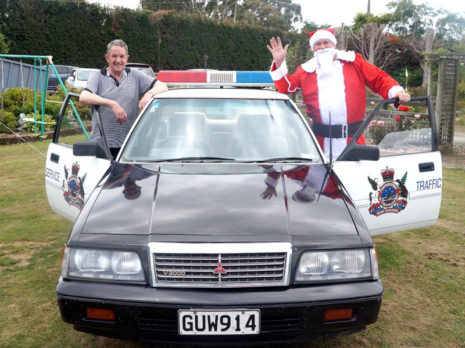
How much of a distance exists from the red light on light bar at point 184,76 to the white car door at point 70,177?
4.12ft

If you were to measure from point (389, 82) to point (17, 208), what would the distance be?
14.7ft

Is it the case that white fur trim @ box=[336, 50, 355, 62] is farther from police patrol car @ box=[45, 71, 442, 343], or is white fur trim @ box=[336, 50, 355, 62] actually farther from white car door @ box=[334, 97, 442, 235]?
police patrol car @ box=[45, 71, 442, 343]

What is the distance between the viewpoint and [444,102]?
11.0 meters

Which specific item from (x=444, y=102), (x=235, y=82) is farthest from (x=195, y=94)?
(x=444, y=102)

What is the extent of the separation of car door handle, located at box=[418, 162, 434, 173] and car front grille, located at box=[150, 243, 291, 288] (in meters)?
1.92

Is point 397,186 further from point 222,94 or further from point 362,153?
point 222,94

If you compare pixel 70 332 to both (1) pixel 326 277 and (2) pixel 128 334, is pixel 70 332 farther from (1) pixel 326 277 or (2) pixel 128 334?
(1) pixel 326 277

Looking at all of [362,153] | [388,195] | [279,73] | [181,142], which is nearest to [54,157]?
[181,142]

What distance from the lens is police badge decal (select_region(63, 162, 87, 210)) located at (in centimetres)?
390

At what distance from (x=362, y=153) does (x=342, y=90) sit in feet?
4.14

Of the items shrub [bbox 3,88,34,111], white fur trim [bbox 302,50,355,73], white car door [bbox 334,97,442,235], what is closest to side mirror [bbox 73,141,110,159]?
white car door [bbox 334,97,442,235]

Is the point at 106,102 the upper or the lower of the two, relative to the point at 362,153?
upper

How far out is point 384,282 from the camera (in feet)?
13.8

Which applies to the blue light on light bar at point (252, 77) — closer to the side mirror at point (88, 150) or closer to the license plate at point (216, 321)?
the side mirror at point (88, 150)
